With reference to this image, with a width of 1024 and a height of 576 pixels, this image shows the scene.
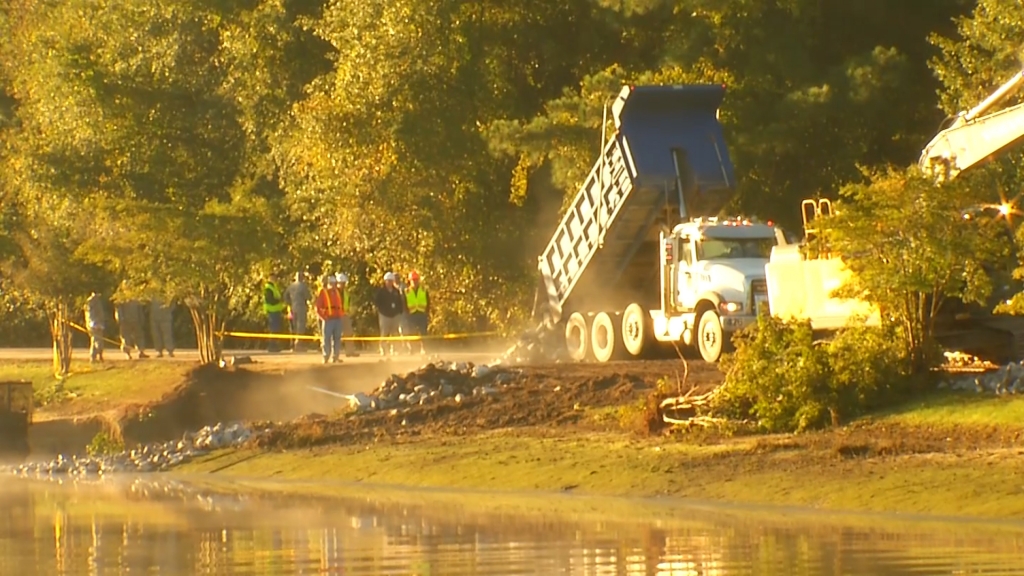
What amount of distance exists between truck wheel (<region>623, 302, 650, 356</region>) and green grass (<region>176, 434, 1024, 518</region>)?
28.8 ft

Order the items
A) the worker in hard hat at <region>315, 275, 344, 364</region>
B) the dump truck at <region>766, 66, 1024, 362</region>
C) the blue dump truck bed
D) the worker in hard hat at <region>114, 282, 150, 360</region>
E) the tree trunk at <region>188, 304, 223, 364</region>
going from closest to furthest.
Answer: the dump truck at <region>766, 66, 1024, 362</region> < the blue dump truck bed < the worker in hard hat at <region>315, 275, 344, 364</region> < the tree trunk at <region>188, 304, 223, 364</region> < the worker in hard hat at <region>114, 282, 150, 360</region>

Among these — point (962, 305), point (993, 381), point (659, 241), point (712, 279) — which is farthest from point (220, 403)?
point (993, 381)

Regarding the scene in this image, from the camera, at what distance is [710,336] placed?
113 feet

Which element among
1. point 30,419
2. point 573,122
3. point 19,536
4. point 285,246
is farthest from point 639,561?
point 285,246

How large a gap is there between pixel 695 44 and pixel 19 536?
2561cm

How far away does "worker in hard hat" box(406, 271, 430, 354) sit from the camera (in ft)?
147

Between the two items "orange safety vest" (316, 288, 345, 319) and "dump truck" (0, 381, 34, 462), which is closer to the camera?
"dump truck" (0, 381, 34, 462)

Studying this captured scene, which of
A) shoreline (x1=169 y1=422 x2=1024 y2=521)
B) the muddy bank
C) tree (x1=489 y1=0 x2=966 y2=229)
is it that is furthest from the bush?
tree (x1=489 y1=0 x2=966 y2=229)

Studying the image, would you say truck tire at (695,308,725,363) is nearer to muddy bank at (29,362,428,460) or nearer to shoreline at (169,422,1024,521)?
muddy bank at (29,362,428,460)

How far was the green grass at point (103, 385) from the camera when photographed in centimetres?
4097

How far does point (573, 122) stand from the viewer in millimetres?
42781

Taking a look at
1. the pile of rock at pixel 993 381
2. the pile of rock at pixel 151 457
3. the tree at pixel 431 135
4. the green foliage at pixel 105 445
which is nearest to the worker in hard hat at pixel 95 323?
the tree at pixel 431 135

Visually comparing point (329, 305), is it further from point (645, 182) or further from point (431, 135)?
point (645, 182)

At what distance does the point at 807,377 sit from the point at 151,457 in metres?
11.6
